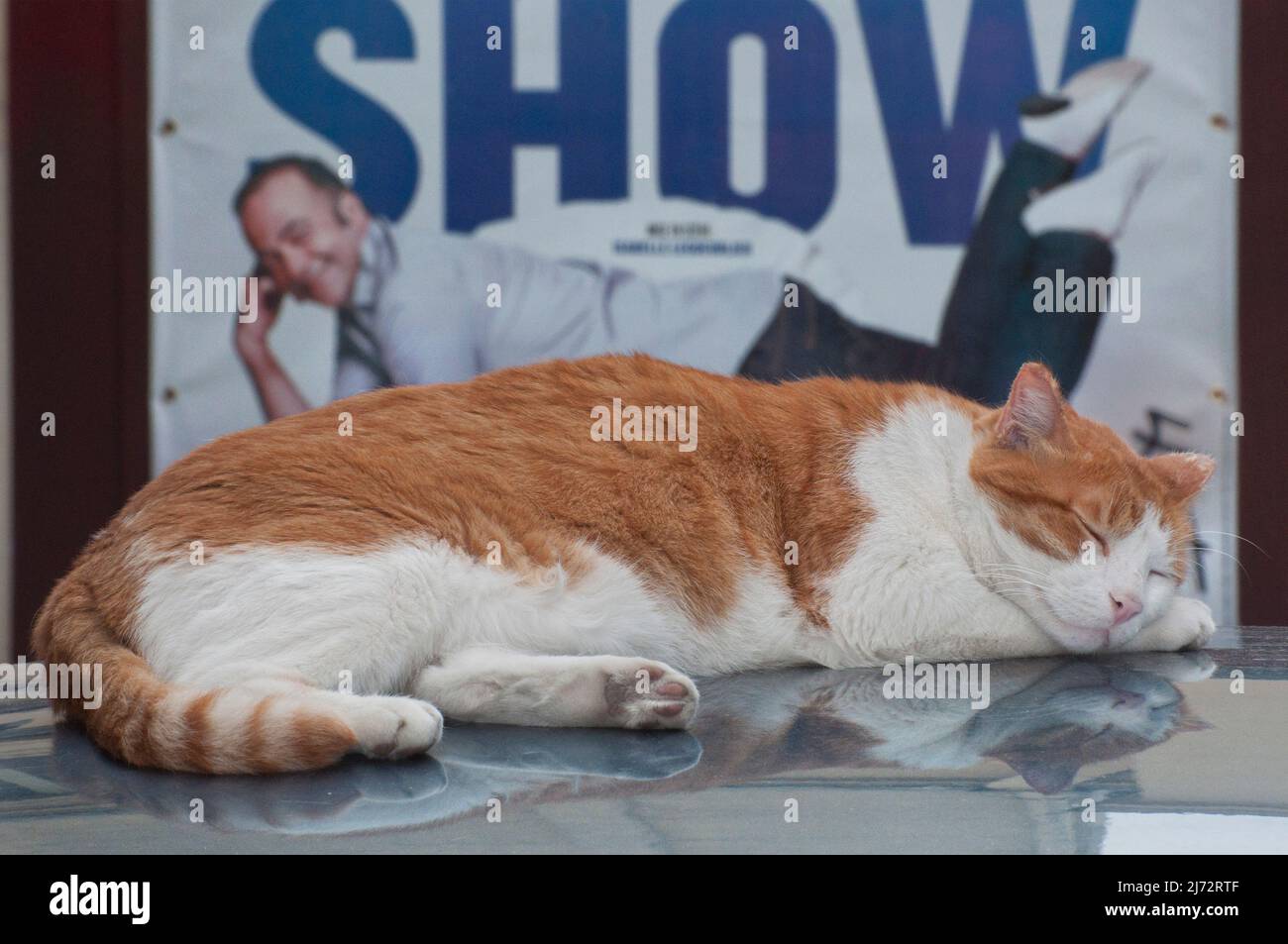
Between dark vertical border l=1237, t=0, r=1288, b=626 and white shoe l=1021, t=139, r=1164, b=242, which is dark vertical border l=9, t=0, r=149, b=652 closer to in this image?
white shoe l=1021, t=139, r=1164, b=242

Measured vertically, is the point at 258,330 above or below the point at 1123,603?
above

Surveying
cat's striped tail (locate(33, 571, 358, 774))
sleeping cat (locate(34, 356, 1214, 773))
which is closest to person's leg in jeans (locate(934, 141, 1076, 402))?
sleeping cat (locate(34, 356, 1214, 773))

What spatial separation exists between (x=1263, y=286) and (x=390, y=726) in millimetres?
2391

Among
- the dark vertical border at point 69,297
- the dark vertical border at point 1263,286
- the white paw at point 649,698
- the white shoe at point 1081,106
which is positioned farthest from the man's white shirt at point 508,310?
the white paw at point 649,698

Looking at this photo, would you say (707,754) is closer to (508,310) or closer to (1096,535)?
(1096,535)

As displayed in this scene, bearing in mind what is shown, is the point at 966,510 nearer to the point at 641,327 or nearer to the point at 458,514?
the point at 458,514

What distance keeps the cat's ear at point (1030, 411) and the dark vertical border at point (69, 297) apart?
1.96 m

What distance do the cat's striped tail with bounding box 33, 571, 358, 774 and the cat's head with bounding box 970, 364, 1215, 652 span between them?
3.14ft

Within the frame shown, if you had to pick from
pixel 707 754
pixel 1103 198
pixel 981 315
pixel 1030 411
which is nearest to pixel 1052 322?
pixel 981 315

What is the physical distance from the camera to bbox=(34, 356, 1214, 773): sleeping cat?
4.21 feet

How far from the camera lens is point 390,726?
1.17 meters

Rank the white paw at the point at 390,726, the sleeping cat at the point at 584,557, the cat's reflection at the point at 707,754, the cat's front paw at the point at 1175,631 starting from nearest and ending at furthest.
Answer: the cat's reflection at the point at 707,754 → the white paw at the point at 390,726 → the sleeping cat at the point at 584,557 → the cat's front paw at the point at 1175,631

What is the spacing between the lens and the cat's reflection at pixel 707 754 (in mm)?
1057

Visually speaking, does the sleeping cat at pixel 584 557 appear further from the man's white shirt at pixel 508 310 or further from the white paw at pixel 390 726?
the man's white shirt at pixel 508 310
